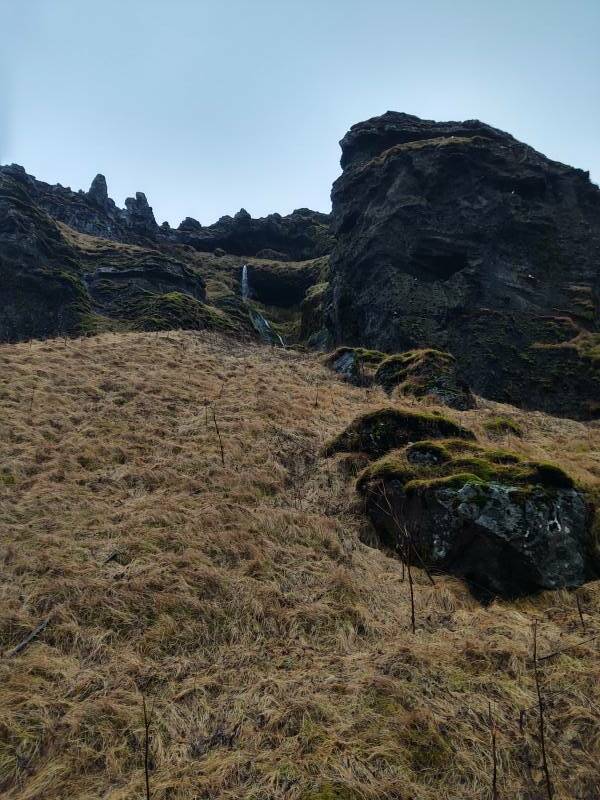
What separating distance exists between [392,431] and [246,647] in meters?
6.07

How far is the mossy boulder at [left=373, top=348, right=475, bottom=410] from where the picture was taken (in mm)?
17188

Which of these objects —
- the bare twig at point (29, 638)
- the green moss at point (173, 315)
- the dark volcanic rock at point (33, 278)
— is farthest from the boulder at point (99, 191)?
the bare twig at point (29, 638)

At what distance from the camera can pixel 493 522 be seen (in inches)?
276

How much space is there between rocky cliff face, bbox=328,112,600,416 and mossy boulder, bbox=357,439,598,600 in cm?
2012

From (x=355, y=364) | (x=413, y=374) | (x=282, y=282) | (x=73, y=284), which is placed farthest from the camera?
(x=282, y=282)

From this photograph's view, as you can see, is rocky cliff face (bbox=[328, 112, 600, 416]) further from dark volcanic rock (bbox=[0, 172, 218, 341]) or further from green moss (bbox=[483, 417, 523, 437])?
dark volcanic rock (bbox=[0, 172, 218, 341])

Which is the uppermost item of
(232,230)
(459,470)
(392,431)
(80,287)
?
(232,230)

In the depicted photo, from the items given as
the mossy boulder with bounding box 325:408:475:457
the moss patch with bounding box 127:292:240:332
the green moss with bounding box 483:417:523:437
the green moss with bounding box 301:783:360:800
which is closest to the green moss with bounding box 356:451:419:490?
the mossy boulder with bounding box 325:408:475:457

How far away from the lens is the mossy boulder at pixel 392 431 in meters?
10.5

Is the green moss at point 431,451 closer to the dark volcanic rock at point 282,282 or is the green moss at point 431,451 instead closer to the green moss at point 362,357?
the green moss at point 362,357

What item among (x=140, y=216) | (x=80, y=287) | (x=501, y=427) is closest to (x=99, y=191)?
(x=140, y=216)

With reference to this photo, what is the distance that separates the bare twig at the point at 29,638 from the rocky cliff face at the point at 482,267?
25681 mm

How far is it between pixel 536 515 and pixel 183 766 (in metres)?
5.61

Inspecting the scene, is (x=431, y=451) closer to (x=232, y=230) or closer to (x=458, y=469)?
(x=458, y=469)
